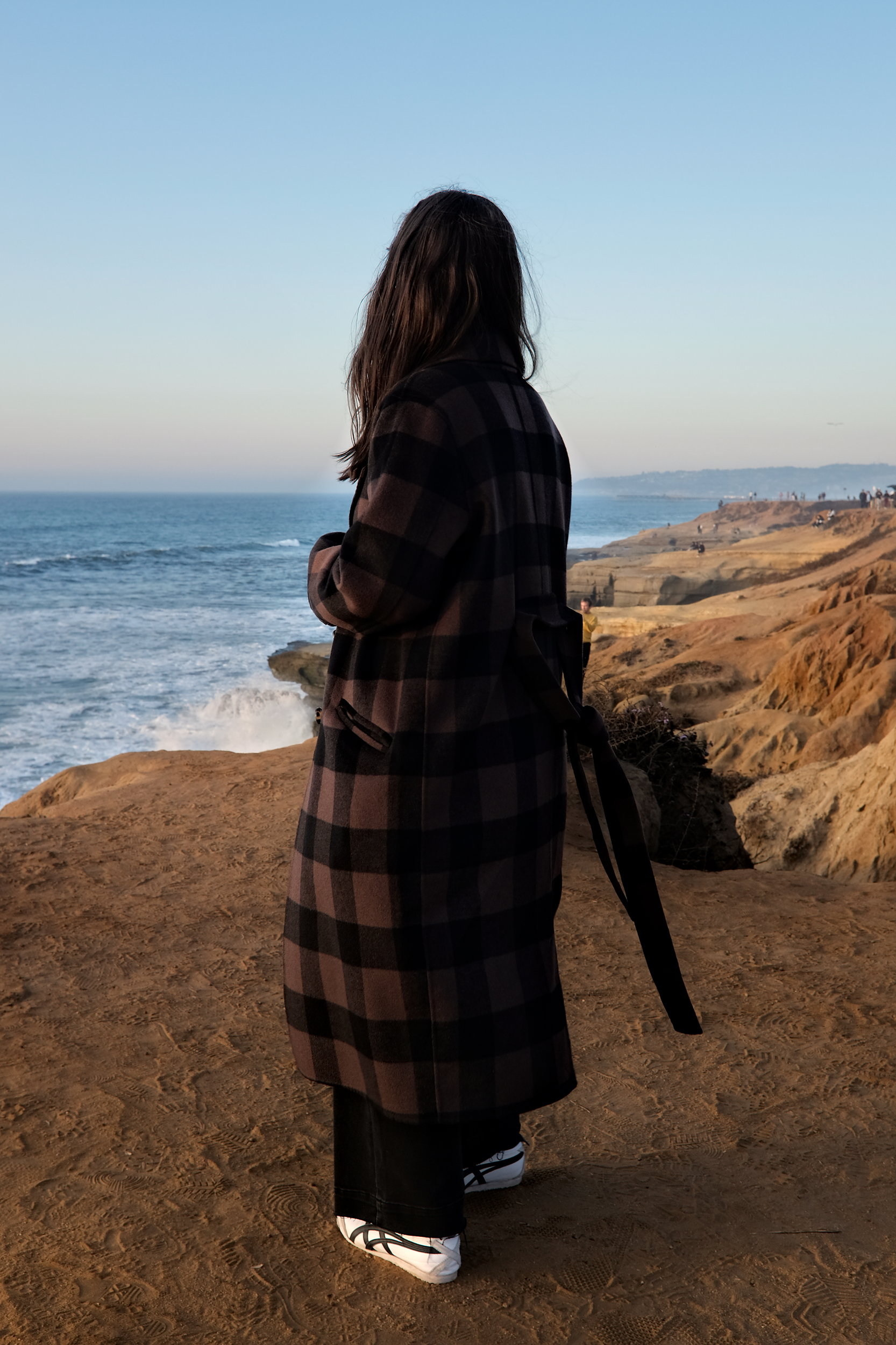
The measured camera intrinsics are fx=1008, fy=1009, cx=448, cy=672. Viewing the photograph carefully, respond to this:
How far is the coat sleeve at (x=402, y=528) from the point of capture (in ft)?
5.63

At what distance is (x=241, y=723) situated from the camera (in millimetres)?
16312

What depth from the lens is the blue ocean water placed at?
50.6 ft

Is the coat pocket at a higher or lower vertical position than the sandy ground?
higher

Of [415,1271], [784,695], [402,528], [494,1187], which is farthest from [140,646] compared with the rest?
[402,528]

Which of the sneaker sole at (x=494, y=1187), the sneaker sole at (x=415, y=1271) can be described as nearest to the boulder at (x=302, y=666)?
the sneaker sole at (x=494, y=1187)

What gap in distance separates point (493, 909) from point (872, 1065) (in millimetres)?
1998

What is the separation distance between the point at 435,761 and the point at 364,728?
142 millimetres

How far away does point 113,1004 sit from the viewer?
356 cm

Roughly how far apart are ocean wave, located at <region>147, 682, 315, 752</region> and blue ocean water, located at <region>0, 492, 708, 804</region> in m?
0.03

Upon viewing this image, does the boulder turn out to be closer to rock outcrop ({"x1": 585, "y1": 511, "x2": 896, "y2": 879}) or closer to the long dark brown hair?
rock outcrop ({"x1": 585, "y1": 511, "x2": 896, "y2": 879})

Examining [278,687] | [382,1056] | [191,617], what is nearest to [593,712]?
[382,1056]

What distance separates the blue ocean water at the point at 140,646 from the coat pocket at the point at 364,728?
11378 mm

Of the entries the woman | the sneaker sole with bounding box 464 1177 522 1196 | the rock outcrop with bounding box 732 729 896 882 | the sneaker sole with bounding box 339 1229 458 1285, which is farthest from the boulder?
the woman

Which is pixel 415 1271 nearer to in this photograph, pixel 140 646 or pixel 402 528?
pixel 402 528
